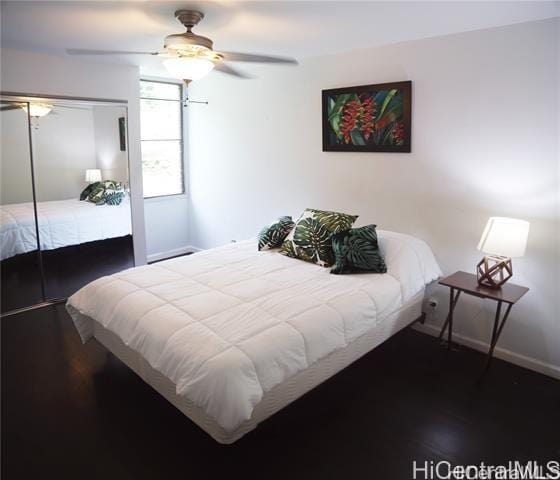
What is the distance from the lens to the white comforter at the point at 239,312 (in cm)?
192

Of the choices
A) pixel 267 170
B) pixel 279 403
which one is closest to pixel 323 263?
pixel 279 403

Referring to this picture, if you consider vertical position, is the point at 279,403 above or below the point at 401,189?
below

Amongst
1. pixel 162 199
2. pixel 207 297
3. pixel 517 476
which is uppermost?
pixel 162 199

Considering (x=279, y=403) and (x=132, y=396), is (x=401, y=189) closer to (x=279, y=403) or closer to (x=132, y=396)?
(x=279, y=403)

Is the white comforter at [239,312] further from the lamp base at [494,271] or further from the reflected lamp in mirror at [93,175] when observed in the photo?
the reflected lamp in mirror at [93,175]

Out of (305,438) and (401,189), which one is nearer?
(305,438)

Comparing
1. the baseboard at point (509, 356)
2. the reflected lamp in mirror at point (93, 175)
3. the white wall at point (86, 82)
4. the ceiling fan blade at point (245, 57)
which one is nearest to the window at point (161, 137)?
the white wall at point (86, 82)

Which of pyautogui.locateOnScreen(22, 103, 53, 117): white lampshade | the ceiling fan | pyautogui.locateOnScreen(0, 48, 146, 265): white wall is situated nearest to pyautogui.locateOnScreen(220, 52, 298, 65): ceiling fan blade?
the ceiling fan

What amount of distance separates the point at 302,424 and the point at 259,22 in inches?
96.8

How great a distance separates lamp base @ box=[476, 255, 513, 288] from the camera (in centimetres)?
283

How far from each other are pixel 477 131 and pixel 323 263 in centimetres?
146

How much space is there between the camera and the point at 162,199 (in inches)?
208

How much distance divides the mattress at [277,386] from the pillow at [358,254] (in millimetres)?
376

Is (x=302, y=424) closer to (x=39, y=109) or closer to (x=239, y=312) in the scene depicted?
(x=239, y=312)
